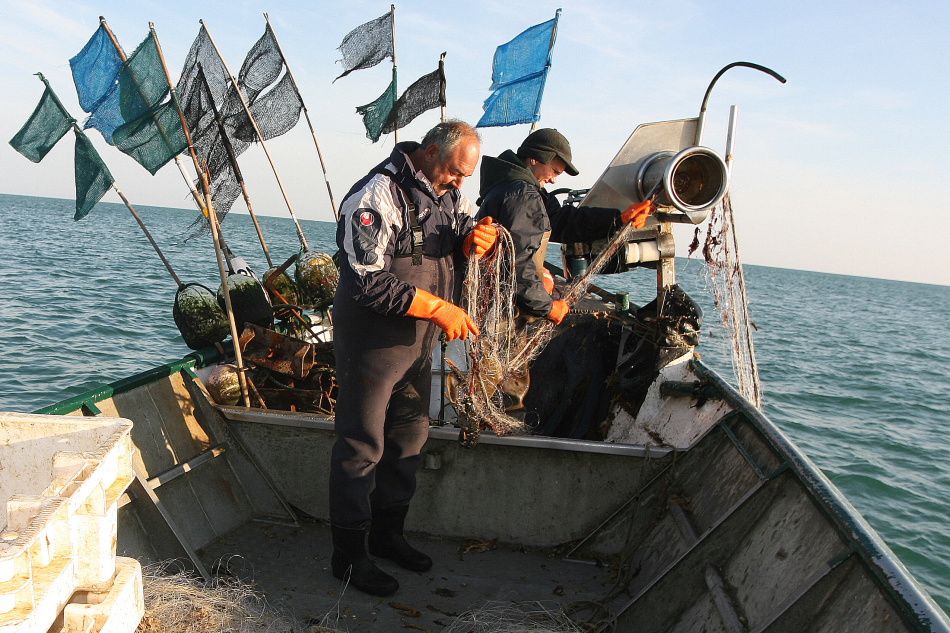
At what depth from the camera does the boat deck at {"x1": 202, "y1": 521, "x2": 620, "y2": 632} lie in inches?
130

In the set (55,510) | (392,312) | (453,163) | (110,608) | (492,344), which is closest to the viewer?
(55,510)

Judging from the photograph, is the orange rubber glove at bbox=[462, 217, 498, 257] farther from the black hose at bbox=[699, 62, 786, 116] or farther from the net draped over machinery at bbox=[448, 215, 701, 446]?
the black hose at bbox=[699, 62, 786, 116]

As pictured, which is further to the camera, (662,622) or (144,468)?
(144,468)

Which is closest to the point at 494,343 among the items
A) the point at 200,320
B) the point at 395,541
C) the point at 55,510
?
the point at 395,541

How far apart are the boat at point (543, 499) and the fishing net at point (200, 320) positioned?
0.20 m

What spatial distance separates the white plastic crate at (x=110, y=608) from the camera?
1.70 meters

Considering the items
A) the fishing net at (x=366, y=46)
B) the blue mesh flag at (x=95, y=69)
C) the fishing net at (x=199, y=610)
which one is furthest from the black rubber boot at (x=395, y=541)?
the fishing net at (x=366, y=46)

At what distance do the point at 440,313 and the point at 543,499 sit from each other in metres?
1.42

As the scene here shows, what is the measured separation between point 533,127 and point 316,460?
12.6 ft

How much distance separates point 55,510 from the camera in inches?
62.7

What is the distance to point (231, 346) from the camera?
15.9 ft

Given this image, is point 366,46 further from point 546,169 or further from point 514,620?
point 514,620

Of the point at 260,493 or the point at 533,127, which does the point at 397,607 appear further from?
the point at 533,127

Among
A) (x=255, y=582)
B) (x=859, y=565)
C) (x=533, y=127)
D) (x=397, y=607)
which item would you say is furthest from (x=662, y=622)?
(x=533, y=127)
